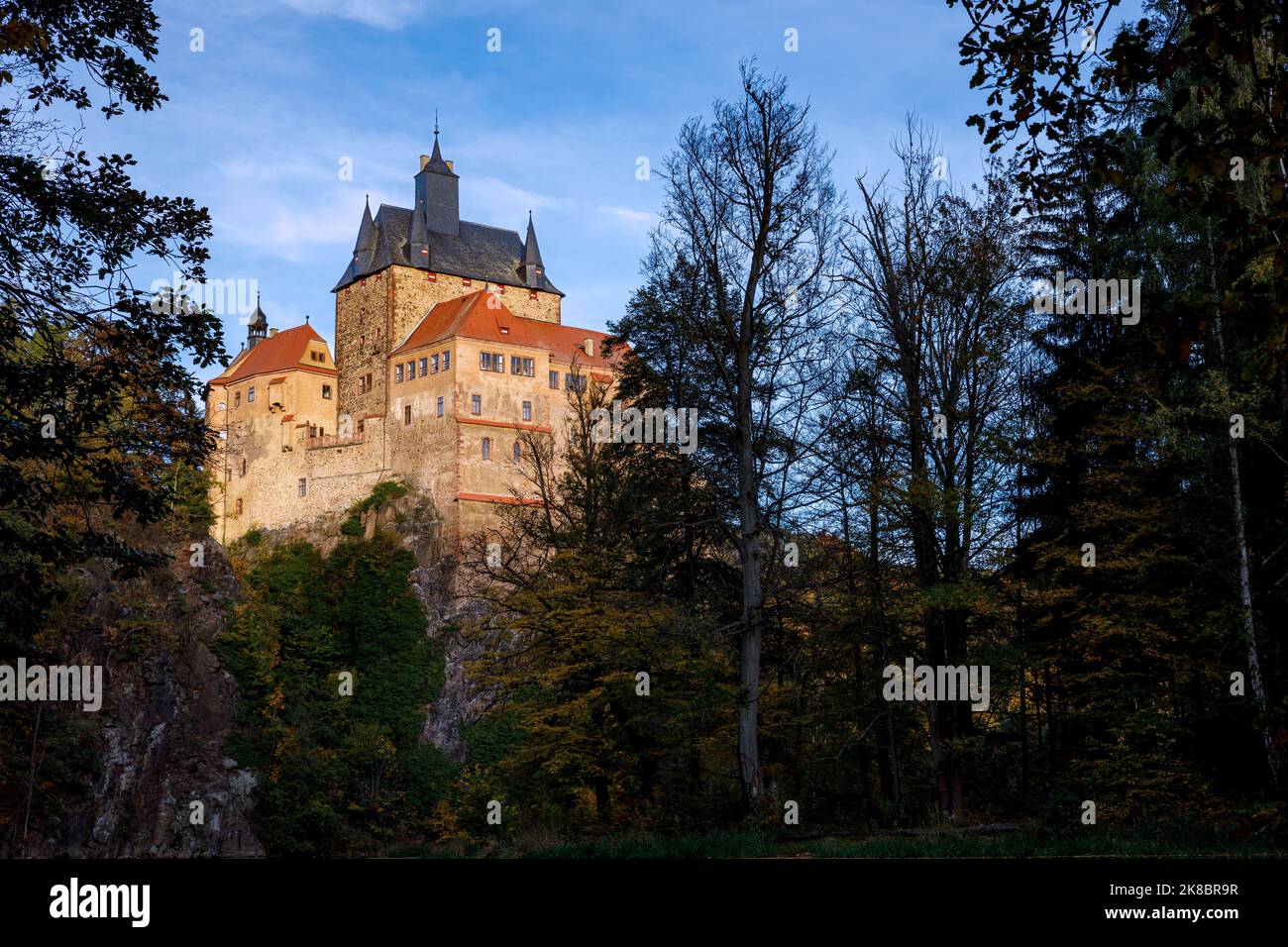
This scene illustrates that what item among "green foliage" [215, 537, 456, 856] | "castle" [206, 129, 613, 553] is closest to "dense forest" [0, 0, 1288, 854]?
"green foliage" [215, 537, 456, 856]

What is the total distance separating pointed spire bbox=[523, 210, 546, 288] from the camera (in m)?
71.8

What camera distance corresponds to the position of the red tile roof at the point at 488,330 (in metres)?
62.3

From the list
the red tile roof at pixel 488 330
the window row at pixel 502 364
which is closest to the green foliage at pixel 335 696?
the window row at pixel 502 364

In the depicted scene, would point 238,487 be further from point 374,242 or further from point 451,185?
point 451,185

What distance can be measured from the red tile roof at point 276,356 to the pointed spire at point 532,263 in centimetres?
1247

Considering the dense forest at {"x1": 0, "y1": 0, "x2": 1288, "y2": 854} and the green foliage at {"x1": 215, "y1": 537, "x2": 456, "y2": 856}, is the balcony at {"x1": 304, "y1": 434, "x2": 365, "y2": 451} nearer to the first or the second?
the green foliage at {"x1": 215, "y1": 537, "x2": 456, "y2": 856}

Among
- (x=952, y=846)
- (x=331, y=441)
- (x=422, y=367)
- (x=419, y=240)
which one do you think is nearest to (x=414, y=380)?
(x=422, y=367)

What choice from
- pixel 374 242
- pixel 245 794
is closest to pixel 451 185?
pixel 374 242

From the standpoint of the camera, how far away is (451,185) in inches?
2852

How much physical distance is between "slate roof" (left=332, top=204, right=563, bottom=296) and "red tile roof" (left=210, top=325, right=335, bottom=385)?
3668 millimetres
